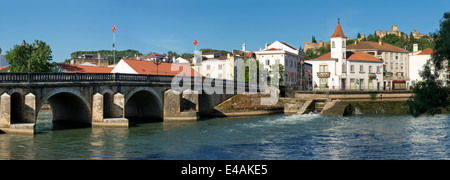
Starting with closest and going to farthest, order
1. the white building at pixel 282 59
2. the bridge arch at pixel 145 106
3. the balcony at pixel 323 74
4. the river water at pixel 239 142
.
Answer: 1. the river water at pixel 239 142
2. the bridge arch at pixel 145 106
3. the balcony at pixel 323 74
4. the white building at pixel 282 59

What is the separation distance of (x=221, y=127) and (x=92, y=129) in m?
12.9

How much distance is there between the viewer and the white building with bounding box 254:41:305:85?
8950 cm

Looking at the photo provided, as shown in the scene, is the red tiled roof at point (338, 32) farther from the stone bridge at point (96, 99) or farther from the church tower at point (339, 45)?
the stone bridge at point (96, 99)

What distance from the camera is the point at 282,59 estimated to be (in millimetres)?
89125

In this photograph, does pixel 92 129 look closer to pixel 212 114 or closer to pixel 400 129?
pixel 212 114

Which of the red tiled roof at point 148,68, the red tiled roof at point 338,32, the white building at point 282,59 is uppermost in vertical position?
the red tiled roof at point 338,32

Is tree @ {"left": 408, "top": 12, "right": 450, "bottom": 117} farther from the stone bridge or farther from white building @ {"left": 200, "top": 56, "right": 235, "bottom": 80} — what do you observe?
white building @ {"left": 200, "top": 56, "right": 235, "bottom": 80}

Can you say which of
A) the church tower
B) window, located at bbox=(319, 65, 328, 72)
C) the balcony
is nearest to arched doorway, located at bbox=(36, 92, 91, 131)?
the balcony

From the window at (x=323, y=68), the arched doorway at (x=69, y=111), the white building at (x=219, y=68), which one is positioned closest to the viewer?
the arched doorway at (x=69, y=111)

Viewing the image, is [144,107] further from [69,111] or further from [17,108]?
[17,108]

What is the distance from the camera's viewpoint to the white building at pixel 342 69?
84.6m

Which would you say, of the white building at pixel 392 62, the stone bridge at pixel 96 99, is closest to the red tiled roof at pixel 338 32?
the white building at pixel 392 62

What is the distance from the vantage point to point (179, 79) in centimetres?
5206

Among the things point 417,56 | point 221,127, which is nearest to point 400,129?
point 221,127
